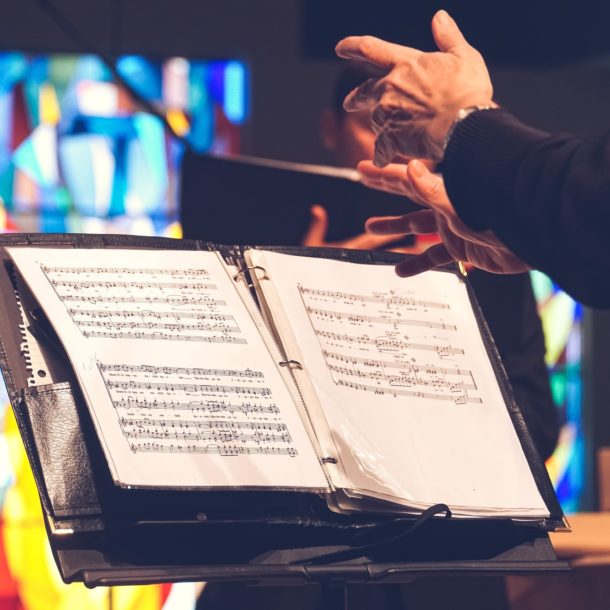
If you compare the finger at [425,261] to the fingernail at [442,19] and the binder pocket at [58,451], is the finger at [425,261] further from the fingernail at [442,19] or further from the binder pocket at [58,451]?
the binder pocket at [58,451]

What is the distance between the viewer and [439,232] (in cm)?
140

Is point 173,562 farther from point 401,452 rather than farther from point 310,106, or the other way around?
point 310,106

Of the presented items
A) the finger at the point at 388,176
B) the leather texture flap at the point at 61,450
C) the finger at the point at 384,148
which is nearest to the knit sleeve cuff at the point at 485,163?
the finger at the point at 384,148

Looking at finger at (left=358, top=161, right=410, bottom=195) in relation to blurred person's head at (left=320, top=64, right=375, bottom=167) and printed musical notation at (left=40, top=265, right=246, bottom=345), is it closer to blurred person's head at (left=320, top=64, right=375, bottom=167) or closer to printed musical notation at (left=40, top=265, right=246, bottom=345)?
printed musical notation at (left=40, top=265, right=246, bottom=345)

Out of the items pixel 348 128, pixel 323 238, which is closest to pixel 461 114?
pixel 323 238

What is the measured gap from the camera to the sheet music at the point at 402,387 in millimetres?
1319

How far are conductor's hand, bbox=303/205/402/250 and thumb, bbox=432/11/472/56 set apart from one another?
104 centimetres

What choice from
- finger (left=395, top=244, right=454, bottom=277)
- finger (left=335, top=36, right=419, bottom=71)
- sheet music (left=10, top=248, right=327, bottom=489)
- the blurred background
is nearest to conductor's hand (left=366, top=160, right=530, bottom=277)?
finger (left=395, top=244, right=454, bottom=277)

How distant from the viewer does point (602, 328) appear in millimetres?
5191

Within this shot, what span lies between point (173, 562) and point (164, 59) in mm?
3823

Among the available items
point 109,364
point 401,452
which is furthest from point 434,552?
point 109,364

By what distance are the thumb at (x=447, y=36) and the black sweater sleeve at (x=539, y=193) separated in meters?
0.12

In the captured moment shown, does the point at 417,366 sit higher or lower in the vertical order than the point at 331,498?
higher

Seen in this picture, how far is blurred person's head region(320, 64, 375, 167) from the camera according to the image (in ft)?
8.63
